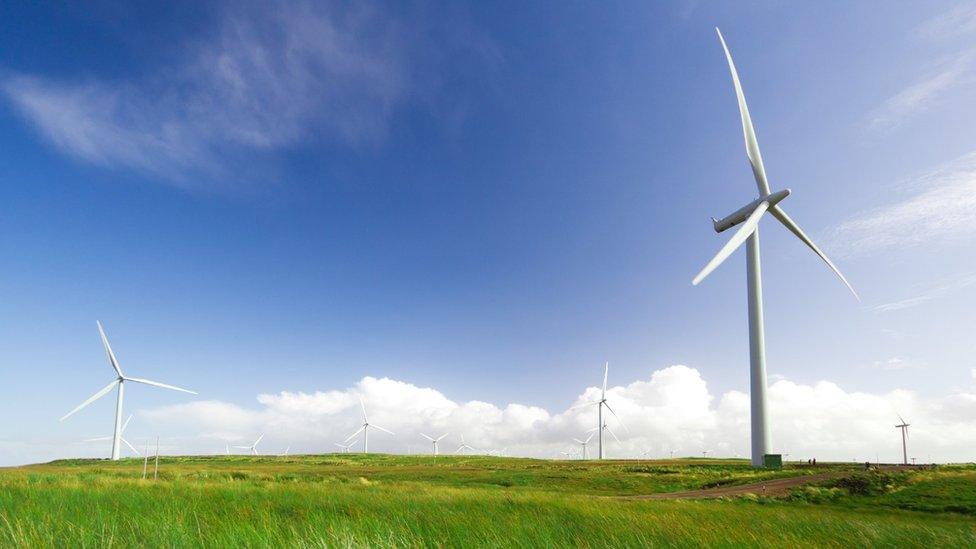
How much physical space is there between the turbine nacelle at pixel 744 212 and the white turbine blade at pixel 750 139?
165 cm

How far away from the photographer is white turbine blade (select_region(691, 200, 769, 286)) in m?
46.4

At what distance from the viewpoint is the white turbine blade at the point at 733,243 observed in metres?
46.4

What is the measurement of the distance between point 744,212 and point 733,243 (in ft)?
60.6

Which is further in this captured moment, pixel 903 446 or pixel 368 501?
pixel 903 446

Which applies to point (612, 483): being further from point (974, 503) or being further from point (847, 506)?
point (974, 503)

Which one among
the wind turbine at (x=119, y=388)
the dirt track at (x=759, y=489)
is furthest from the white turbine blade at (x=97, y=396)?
the dirt track at (x=759, y=489)

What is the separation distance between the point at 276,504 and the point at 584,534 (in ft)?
32.1

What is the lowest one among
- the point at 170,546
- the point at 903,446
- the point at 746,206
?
the point at 903,446

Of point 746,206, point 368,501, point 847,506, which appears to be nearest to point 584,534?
point 368,501

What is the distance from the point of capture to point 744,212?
230ft

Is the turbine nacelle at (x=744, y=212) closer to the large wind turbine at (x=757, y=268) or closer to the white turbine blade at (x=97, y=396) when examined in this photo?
the large wind turbine at (x=757, y=268)

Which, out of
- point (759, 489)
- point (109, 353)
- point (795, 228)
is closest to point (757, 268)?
point (795, 228)

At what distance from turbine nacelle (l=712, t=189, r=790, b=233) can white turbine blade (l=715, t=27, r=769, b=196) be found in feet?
5.41

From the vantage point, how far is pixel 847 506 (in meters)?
34.3
